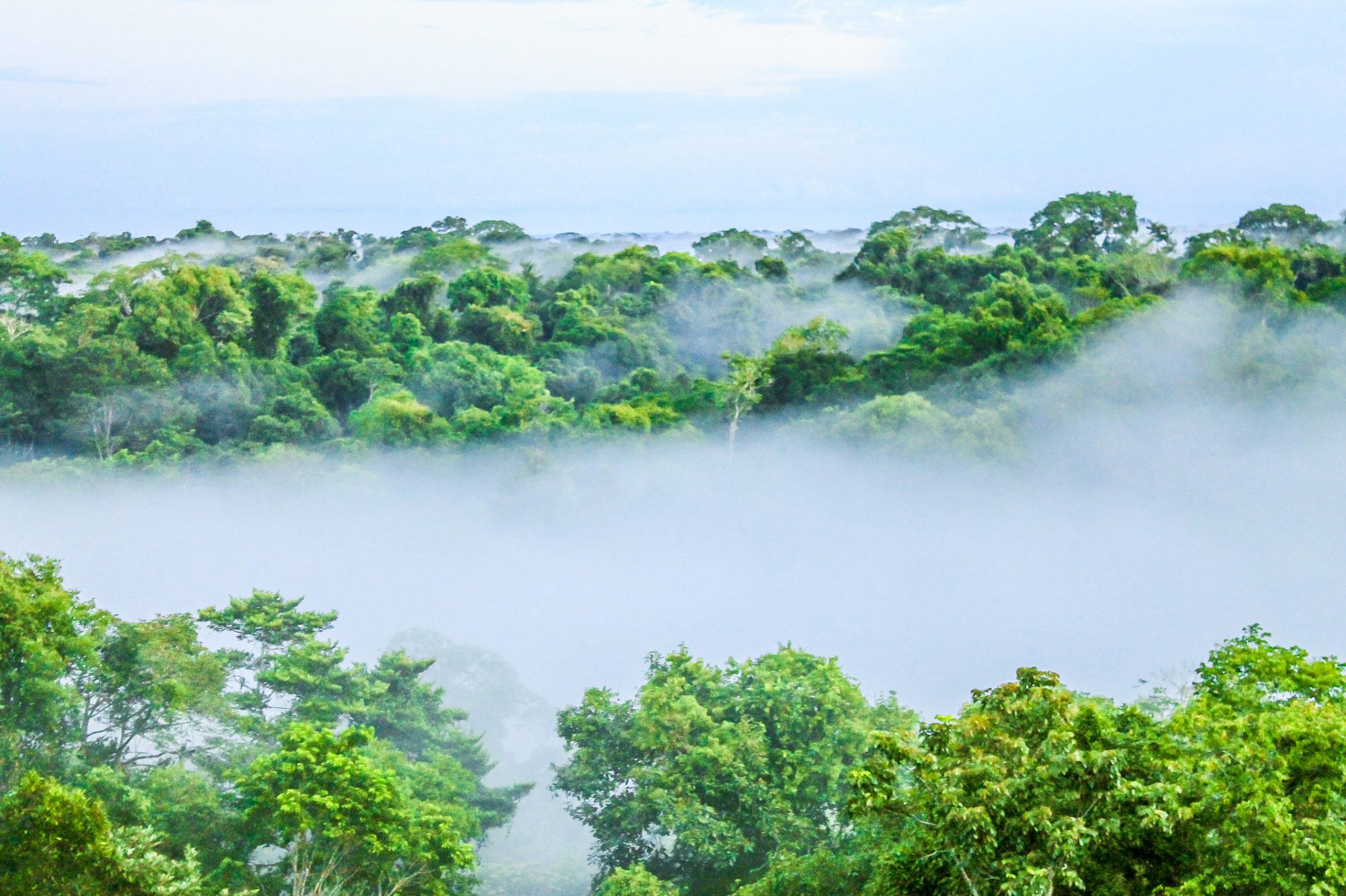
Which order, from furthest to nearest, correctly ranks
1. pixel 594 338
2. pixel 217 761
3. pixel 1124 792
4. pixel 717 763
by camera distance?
1. pixel 594 338
2. pixel 217 761
3. pixel 717 763
4. pixel 1124 792

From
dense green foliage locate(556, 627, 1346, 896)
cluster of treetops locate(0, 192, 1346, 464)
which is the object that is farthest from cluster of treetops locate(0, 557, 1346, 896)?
cluster of treetops locate(0, 192, 1346, 464)

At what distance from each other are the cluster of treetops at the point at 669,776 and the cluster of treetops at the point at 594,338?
14.1 metres

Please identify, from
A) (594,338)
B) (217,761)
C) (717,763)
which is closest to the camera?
(717,763)

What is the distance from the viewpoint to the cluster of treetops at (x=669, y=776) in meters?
6.99

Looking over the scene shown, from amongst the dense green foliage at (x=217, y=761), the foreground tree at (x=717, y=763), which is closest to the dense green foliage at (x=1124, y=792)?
the foreground tree at (x=717, y=763)

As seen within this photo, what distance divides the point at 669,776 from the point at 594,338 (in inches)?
1229

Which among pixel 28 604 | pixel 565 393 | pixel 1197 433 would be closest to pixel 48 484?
pixel 565 393

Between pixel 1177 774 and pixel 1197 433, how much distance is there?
82.7 ft

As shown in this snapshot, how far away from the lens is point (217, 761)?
590 inches

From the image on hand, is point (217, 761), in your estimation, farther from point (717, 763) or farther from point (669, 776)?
point (717, 763)

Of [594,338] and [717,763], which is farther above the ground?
[717,763]

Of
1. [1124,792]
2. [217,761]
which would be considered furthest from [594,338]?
[1124,792]

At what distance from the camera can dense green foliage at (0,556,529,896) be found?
9953 millimetres

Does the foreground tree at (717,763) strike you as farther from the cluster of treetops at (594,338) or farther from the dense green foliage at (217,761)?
the cluster of treetops at (594,338)
